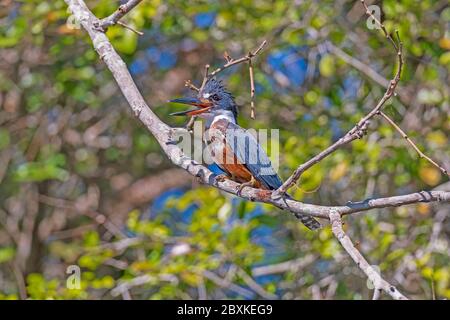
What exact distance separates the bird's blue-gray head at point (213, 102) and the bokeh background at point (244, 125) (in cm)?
65

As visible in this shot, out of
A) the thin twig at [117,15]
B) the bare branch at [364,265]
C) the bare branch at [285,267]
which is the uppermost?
the thin twig at [117,15]

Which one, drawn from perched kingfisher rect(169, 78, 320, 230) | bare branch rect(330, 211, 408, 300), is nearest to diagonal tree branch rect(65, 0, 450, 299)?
bare branch rect(330, 211, 408, 300)

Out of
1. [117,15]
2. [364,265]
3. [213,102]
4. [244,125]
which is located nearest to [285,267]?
[244,125]

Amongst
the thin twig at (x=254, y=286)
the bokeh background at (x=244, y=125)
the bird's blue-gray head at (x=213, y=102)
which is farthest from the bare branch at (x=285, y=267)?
the bird's blue-gray head at (x=213, y=102)

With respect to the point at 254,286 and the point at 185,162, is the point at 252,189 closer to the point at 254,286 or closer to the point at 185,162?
the point at 185,162

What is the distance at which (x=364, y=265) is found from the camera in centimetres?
221

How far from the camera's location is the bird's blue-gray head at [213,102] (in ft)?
12.5

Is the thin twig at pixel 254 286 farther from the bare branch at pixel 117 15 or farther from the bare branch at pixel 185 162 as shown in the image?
the bare branch at pixel 117 15

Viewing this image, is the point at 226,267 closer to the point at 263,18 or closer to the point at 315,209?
the point at 263,18

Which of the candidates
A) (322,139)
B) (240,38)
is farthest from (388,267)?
(240,38)

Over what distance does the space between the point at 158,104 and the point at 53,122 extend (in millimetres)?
842

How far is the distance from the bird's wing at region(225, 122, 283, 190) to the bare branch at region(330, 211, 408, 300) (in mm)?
1144

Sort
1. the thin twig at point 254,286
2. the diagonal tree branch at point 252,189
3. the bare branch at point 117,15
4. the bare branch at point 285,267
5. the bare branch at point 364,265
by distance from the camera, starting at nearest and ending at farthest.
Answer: the bare branch at point 364,265 < the diagonal tree branch at point 252,189 < the bare branch at point 117,15 < the thin twig at point 254,286 < the bare branch at point 285,267

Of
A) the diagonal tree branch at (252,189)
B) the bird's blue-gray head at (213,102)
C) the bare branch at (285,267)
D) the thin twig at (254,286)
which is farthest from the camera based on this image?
the bare branch at (285,267)
